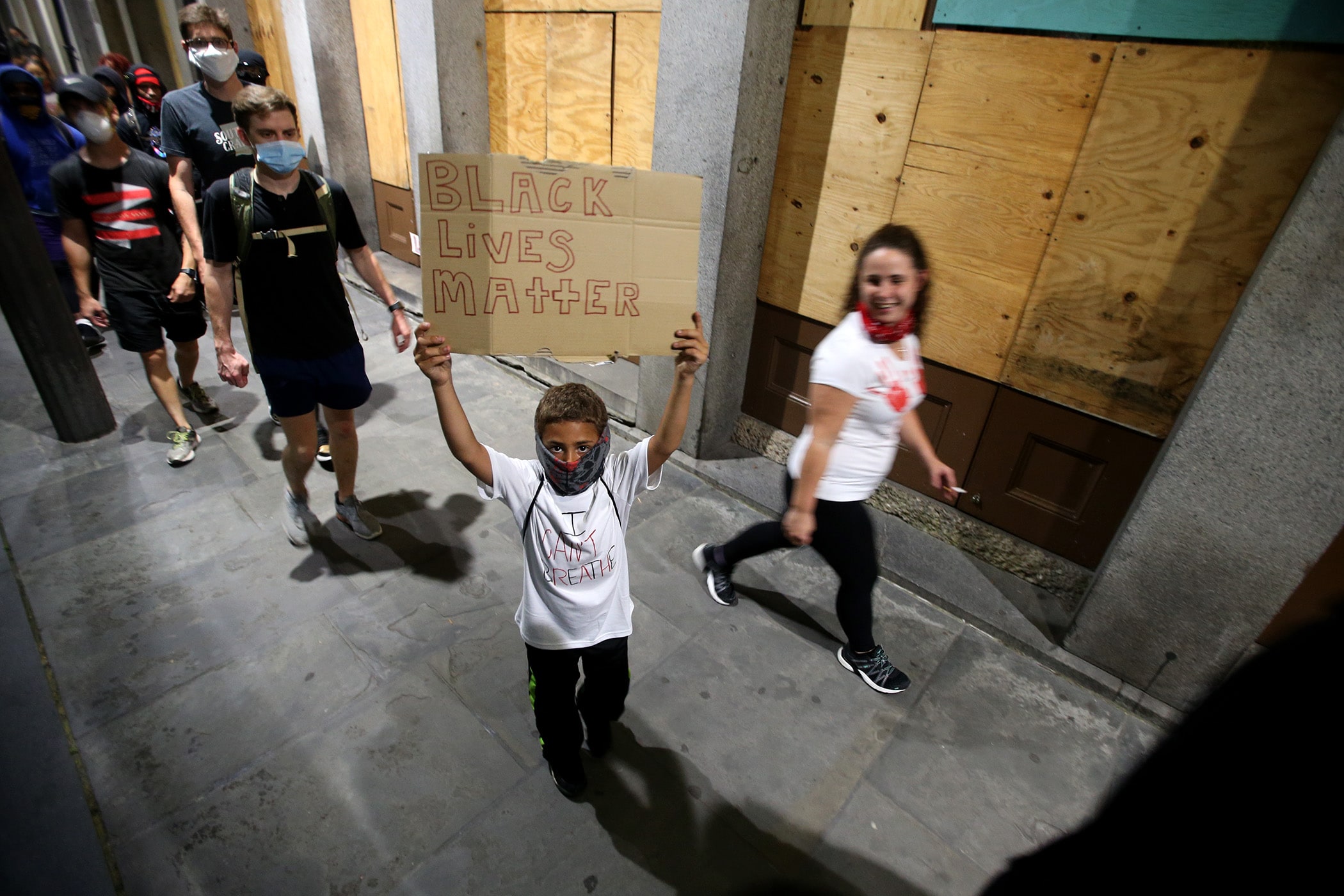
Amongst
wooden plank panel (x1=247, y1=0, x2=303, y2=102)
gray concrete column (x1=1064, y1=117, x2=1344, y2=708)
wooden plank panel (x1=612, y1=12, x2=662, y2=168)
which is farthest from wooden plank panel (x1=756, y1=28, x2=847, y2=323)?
wooden plank panel (x1=247, y1=0, x2=303, y2=102)

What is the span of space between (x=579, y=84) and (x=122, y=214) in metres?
3.29

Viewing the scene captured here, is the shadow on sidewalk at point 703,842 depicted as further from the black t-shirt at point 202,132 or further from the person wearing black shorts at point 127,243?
the black t-shirt at point 202,132

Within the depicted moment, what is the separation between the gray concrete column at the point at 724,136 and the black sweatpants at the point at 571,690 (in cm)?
246

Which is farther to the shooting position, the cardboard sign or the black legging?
the black legging

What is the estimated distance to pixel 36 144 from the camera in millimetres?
4883

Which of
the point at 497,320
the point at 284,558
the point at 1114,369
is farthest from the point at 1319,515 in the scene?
the point at 284,558

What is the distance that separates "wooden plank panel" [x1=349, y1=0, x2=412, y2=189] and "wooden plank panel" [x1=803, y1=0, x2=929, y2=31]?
4.87 meters

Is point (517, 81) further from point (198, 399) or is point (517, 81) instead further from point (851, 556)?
point (851, 556)

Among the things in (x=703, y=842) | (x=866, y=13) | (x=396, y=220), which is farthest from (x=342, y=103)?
(x=703, y=842)

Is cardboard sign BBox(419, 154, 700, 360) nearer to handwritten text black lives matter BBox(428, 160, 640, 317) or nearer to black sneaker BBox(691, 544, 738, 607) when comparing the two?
handwritten text black lives matter BBox(428, 160, 640, 317)

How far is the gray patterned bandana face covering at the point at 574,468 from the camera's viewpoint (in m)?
1.96

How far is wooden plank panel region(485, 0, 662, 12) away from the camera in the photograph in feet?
15.6

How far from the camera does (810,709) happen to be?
3.03 m

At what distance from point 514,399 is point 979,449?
3.61m
